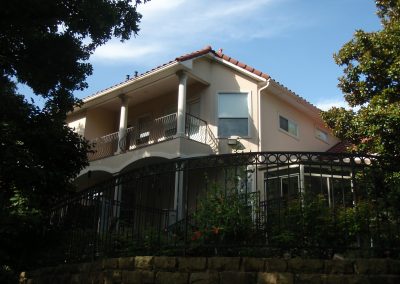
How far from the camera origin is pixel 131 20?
10812 mm

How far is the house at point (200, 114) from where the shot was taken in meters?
16.1

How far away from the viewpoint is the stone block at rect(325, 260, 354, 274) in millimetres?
5613

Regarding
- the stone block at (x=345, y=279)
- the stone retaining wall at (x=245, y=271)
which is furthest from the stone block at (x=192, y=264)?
the stone block at (x=345, y=279)

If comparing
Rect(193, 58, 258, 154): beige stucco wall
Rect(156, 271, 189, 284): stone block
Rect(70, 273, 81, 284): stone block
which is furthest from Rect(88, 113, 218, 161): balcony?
Rect(156, 271, 189, 284): stone block

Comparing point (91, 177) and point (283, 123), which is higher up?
point (283, 123)

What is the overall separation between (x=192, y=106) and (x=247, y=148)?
9.62ft

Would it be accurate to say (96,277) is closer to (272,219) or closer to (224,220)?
(224,220)

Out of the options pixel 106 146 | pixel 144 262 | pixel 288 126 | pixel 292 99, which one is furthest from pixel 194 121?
pixel 144 262

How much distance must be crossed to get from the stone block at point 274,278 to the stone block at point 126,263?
5.96 ft

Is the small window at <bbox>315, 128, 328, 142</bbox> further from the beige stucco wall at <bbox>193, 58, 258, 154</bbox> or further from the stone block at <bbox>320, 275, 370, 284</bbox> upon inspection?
the stone block at <bbox>320, 275, 370, 284</bbox>

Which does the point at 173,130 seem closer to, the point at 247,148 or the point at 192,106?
the point at 192,106

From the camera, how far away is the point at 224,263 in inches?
234

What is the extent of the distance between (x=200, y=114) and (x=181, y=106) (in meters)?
1.68

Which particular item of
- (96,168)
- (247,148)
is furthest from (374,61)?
(96,168)
